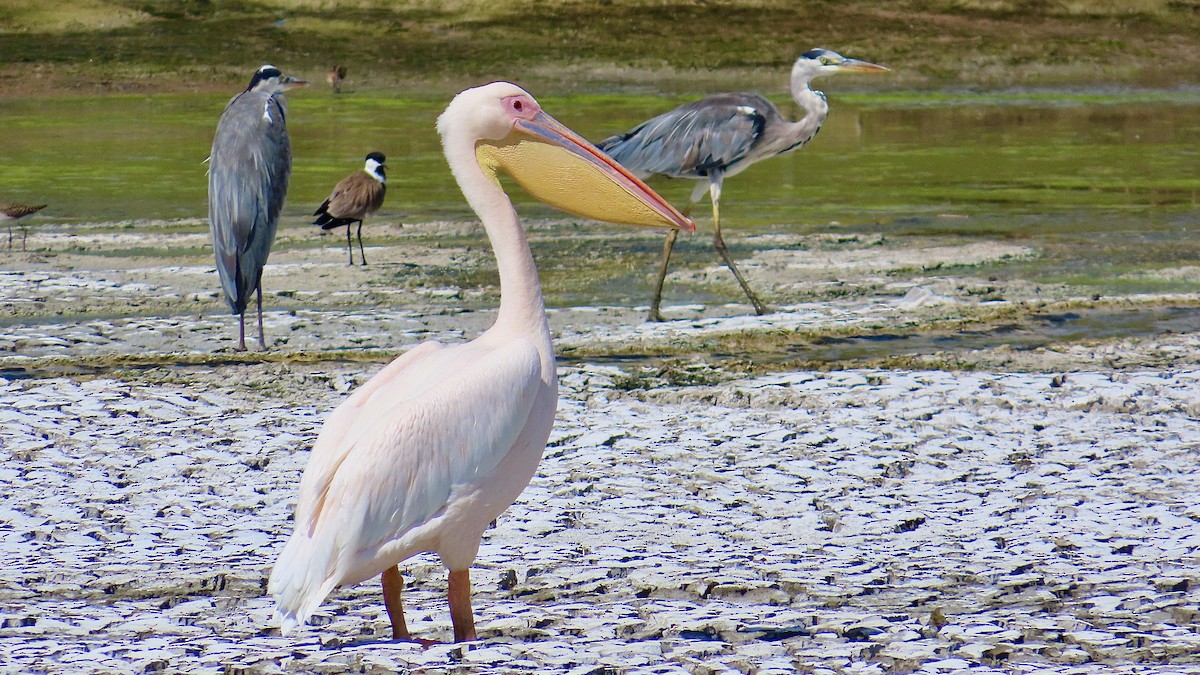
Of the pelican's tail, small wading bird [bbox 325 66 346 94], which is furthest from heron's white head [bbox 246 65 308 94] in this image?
small wading bird [bbox 325 66 346 94]

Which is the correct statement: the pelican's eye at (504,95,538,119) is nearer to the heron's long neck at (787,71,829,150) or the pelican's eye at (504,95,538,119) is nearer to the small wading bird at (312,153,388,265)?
the heron's long neck at (787,71,829,150)

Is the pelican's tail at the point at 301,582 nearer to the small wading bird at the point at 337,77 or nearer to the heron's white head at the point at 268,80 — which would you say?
the heron's white head at the point at 268,80

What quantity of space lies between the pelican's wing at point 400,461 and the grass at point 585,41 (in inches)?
795

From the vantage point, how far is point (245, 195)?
314 inches

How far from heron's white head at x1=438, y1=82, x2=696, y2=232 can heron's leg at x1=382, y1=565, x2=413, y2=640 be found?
1.06 meters

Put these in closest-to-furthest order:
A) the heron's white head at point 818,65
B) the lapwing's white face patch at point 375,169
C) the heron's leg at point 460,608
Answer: the heron's leg at point 460,608
the heron's white head at point 818,65
the lapwing's white face patch at point 375,169

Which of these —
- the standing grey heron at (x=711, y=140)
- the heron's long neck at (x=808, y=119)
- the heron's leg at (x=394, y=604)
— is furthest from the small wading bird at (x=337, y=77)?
the heron's leg at (x=394, y=604)

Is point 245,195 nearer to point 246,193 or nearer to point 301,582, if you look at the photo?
point 246,193

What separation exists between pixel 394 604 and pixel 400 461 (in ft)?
1.34

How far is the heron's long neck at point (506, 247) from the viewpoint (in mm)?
3895

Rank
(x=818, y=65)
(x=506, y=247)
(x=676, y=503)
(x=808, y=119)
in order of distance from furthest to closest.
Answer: (x=818, y=65) < (x=808, y=119) < (x=676, y=503) < (x=506, y=247)

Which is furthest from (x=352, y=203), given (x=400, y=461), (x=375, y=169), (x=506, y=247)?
(x=400, y=461)

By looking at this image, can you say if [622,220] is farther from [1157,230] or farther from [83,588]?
[1157,230]

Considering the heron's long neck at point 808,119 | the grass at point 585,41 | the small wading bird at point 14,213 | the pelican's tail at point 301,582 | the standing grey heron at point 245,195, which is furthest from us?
the grass at point 585,41
